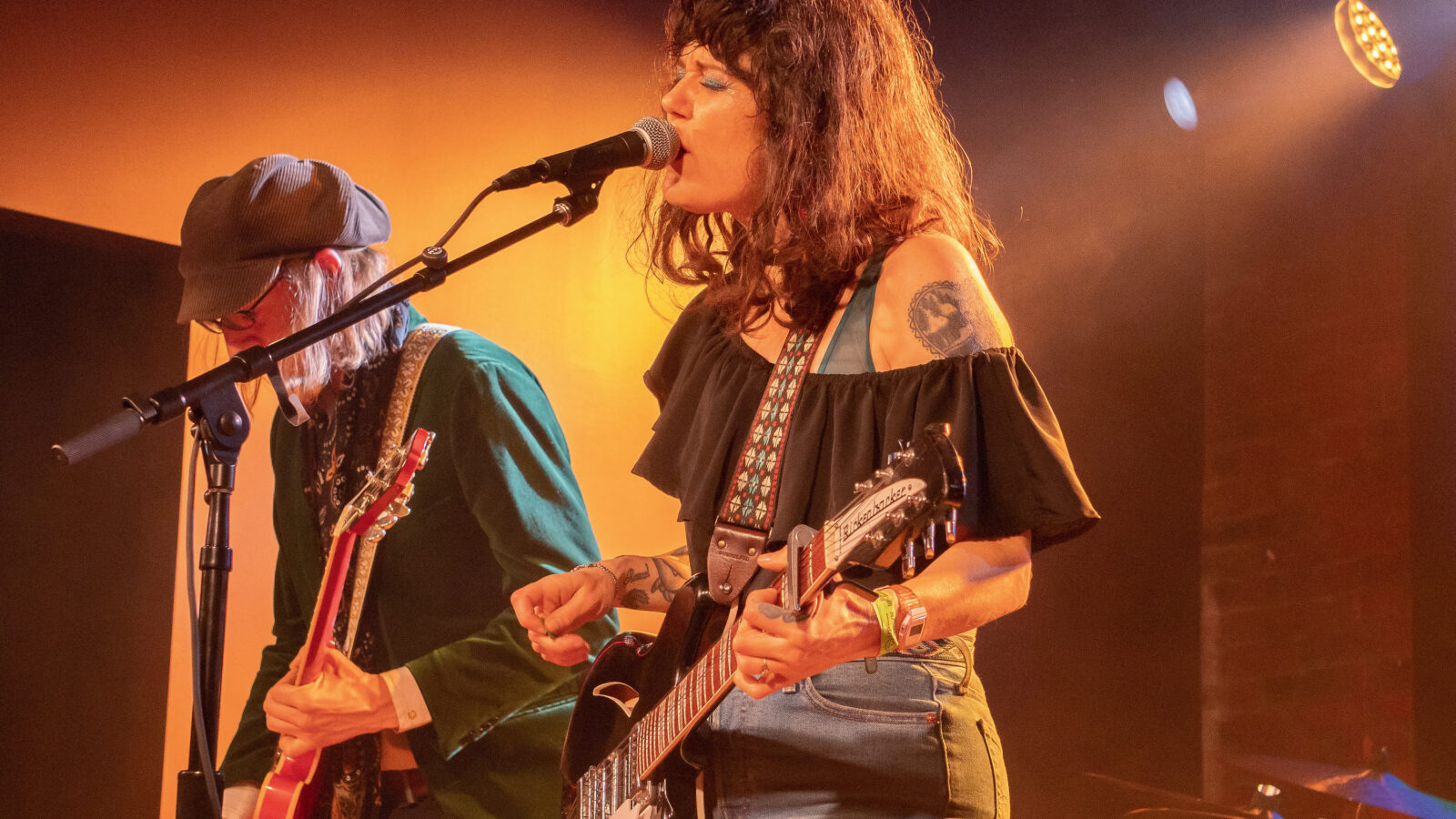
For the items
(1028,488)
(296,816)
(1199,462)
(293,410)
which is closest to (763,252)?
(1028,488)

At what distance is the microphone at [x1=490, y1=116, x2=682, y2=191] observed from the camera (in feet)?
5.08

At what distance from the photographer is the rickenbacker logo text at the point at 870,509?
1001mm

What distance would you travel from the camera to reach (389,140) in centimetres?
304

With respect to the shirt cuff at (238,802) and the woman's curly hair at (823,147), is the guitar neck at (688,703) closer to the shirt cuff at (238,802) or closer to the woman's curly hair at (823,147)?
the woman's curly hair at (823,147)

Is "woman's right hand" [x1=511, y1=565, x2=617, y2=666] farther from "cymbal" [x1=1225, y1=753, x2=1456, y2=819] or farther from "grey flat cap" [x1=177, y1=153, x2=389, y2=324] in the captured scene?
"cymbal" [x1=1225, y1=753, x2=1456, y2=819]

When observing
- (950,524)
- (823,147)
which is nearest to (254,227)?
(823,147)

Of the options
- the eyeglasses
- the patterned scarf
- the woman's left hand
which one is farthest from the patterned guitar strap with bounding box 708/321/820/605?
the eyeglasses

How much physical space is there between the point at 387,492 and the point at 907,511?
3.85 ft

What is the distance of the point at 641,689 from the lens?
1.55m

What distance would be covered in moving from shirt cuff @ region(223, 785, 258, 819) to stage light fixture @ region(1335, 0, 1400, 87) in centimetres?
337

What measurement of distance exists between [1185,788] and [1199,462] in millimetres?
944

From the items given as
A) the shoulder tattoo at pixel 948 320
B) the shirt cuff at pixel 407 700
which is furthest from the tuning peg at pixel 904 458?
the shirt cuff at pixel 407 700

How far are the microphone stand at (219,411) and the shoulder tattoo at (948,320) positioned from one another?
0.50 m

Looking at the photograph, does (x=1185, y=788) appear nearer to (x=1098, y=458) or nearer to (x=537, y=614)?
(x=1098, y=458)
